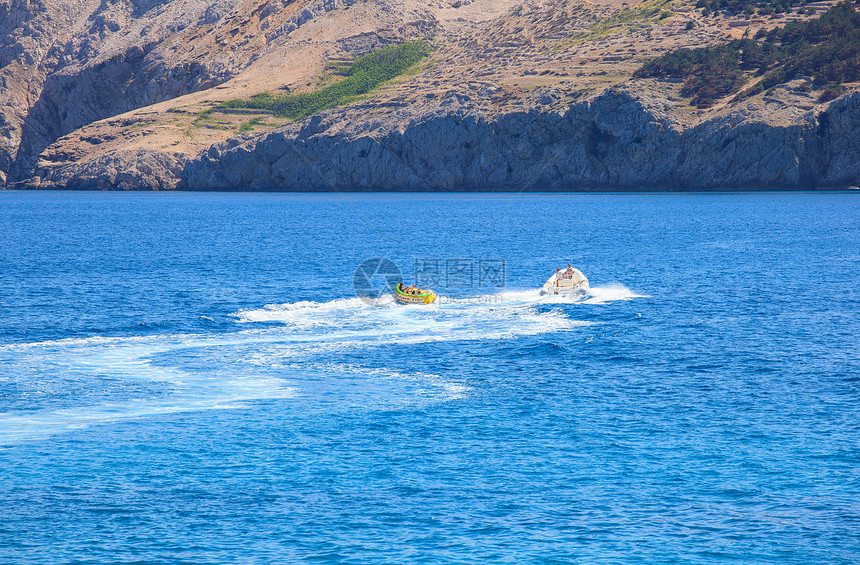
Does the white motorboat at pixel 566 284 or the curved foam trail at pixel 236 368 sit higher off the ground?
the white motorboat at pixel 566 284

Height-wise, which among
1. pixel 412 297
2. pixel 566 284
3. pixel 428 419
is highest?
pixel 566 284

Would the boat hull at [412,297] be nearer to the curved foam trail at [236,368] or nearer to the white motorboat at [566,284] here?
the curved foam trail at [236,368]

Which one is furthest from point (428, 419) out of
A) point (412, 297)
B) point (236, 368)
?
point (412, 297)

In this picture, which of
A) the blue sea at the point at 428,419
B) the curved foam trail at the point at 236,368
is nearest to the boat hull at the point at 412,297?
the blue sea at the point at 428,419

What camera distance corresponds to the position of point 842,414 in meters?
32.9

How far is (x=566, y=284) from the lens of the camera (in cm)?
6288

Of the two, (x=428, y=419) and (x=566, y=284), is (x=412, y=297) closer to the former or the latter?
(x=566, y=284)

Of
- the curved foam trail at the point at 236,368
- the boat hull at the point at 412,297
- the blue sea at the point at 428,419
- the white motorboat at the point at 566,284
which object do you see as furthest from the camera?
the white motorboat at the point at 566,284

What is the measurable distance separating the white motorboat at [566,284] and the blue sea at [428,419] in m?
A: 1.36

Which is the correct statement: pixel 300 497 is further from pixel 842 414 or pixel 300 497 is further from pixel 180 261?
pixel 180 261

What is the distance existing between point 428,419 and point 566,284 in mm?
32325

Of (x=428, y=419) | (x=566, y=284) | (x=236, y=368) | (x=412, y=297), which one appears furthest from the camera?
(x=566, y=284)

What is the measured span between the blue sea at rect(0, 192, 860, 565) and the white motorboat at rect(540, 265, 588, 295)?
1.36 m

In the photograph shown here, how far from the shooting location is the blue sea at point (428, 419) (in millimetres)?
23016
